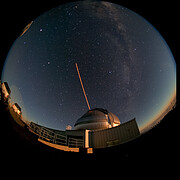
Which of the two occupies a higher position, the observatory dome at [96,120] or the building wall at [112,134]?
the observatory dome at [96,120]

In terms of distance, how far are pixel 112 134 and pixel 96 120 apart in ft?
7.98

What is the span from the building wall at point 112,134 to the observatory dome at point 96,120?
0.76 m

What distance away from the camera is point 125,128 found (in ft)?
36.2

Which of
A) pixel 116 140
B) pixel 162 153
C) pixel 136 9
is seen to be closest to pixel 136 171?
pixel 162 153

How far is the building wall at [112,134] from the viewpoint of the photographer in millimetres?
10539

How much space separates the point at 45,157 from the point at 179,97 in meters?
3.22

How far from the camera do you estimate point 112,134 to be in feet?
37.1

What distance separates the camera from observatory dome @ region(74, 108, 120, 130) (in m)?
12.6

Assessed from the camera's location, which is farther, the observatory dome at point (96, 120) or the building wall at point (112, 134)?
the observatory dome at point (96, 120)

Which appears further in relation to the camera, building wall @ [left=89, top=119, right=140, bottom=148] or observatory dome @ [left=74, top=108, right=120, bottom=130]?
observatory dome @ [left=74, top=108, right=120, bottom=130]

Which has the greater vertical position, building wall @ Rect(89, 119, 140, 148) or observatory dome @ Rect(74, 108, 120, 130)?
observatory dome @ Rect(74, 108, 120, 130)

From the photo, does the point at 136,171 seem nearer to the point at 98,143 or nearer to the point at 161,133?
the point at 161,133

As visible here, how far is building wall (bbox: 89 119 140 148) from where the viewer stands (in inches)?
415

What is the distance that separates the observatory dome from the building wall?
763mm
